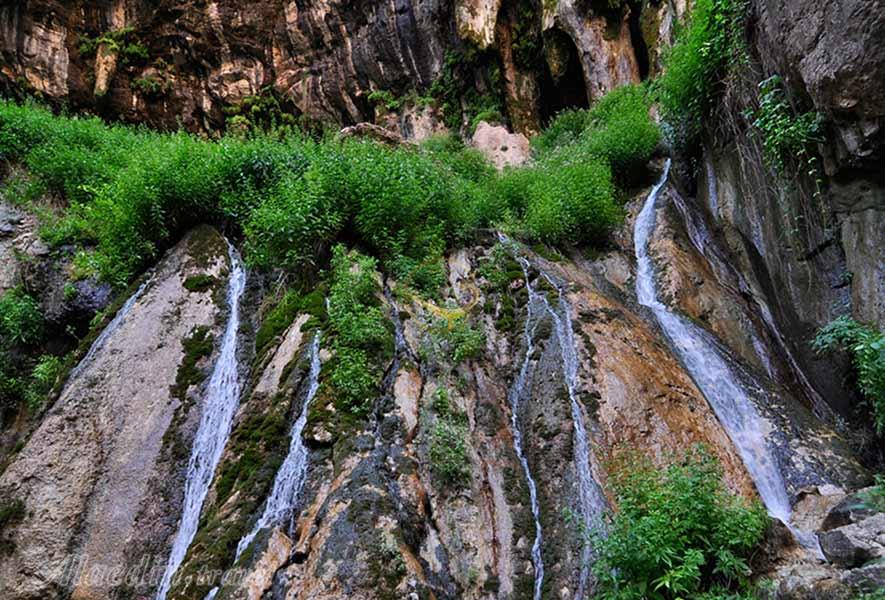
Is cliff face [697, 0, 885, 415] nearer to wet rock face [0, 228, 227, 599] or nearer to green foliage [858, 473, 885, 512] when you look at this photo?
green foliage [858, 473, 885, 512]

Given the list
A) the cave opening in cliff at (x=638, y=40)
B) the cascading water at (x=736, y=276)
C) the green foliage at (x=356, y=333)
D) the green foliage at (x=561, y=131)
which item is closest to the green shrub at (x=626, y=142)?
the cascading water at (x=736, y=276)

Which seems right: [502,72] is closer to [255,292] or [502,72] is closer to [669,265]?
[669,265]

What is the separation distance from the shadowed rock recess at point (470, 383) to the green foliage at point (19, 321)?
0.06 m

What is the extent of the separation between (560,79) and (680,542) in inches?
652

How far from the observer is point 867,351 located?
5.82 m

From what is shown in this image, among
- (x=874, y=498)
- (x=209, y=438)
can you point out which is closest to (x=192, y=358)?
(x=209, y=438)

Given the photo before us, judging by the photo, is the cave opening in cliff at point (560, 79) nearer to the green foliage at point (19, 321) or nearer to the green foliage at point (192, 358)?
the green foliage at point (192, 358)

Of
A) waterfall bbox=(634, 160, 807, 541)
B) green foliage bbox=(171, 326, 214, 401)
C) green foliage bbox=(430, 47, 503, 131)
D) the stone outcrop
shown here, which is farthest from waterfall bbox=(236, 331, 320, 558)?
green foliage bbox=(430, 47, 503, 131)

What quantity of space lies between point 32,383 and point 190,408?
2843mm

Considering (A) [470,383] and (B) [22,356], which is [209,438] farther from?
(B) [22,356]

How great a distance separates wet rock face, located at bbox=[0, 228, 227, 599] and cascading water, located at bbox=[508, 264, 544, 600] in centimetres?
401

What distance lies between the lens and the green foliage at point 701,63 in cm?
795

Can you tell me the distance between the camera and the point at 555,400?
19.6 feet

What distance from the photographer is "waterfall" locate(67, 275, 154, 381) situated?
6879 mm
